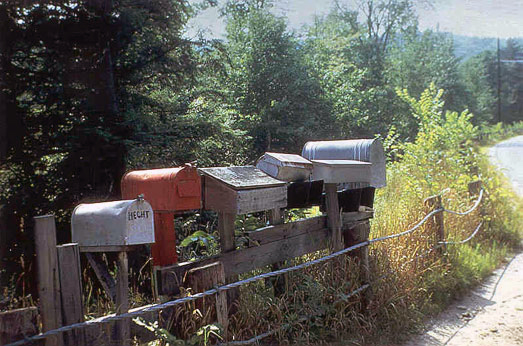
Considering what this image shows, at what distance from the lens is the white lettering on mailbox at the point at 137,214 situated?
2549 mm

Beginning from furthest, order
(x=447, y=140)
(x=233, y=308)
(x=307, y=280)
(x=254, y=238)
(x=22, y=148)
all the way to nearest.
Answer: (x=447, y=140)
(x=22, y=148)
(x=307, y=280)
(x=254, y=238)
(x=233, y=308)

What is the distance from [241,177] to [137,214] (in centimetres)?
103

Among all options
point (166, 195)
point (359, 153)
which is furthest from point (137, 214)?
point (359, 153)

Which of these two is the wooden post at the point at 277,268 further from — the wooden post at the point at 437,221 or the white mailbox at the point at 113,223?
the wooden post at the point at 437,221

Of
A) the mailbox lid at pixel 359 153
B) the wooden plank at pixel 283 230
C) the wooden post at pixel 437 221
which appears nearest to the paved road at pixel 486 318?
the wooden post at pixel 437 221

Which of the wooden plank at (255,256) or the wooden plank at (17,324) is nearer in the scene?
the wooden plank at (17,324)

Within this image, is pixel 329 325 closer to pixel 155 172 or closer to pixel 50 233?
pixel 155 172

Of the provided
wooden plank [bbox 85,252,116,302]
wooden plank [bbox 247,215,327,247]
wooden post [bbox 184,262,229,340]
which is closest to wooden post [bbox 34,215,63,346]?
wooden plank [bbox 85,252,116,302]

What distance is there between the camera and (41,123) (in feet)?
Answer: 20.0

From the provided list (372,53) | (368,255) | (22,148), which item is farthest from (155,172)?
(372,53)

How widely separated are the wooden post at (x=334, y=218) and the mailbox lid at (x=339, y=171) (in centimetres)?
19

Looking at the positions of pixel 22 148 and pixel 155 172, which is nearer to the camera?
pixel 155 172

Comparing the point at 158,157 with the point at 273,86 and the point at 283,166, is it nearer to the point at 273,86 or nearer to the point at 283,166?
the point at 283,166

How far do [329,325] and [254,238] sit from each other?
1.09 meters
